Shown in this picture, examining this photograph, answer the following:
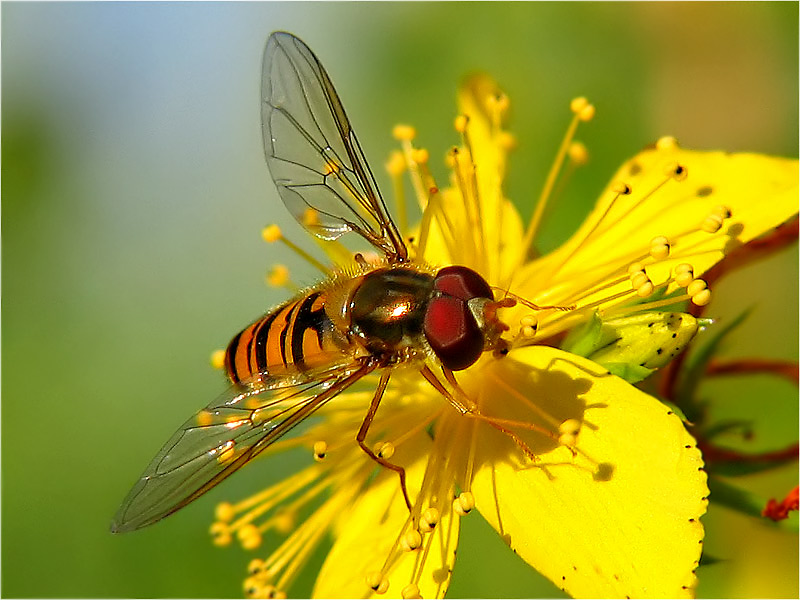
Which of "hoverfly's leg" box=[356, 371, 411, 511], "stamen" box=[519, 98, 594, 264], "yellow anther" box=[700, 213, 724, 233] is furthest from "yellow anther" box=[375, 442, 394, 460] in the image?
"yellow anther" box=[700, 213, 724, 233]

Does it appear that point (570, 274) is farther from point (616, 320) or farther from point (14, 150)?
point (14, 150)

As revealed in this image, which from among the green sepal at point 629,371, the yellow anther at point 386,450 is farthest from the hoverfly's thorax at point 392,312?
the green sepal at point 629,371

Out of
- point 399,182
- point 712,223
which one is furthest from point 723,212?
point 399,182

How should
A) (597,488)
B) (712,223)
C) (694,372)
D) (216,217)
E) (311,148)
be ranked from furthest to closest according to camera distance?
(216,217) → (311,148) → (694,372) → (712,223) → (597,488)

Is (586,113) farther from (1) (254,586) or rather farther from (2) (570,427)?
(1) (254,586)

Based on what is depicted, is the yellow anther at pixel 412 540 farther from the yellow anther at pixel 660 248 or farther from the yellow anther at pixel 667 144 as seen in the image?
the yellow anther at pixel 667 144

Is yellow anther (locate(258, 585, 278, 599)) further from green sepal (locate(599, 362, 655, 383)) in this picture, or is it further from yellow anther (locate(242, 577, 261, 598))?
green sepal (locate(599, 362, 655, 383))
